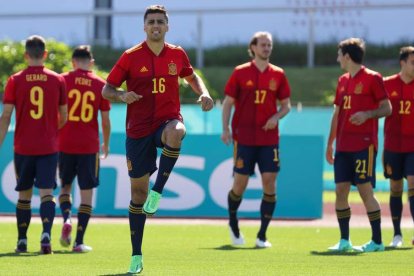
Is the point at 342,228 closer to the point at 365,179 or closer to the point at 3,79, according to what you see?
the point at 365,179

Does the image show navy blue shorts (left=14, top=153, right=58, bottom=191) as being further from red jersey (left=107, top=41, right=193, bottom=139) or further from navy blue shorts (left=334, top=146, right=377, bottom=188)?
navy blue shorts (left=334, top=146, right=377, bottom=188)

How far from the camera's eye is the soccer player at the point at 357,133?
43.9 ft

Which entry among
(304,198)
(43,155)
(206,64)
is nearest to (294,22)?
(206,64)

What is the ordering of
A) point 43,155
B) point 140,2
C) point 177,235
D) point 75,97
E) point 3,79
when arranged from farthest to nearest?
point 140,2 < point 3,79 < point 177,235 < point 75,97 < point 43,155

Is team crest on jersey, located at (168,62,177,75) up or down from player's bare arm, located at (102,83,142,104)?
up

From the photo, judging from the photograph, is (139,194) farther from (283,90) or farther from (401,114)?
(401,114)

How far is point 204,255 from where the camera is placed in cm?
1280

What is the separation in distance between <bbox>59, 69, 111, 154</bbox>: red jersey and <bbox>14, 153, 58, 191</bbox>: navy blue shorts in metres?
0.96

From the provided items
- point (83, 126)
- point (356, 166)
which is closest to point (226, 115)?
point (83, 126)

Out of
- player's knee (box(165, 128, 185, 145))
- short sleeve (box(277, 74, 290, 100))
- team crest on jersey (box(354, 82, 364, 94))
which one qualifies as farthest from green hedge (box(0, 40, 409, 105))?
player's knee (box(165, 128, 185, 145))

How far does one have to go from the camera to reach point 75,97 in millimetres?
14086

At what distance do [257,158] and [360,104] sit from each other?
1.70 metres

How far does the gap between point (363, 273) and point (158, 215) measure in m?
8.39

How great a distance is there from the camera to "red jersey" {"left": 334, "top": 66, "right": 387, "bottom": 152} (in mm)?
13383
